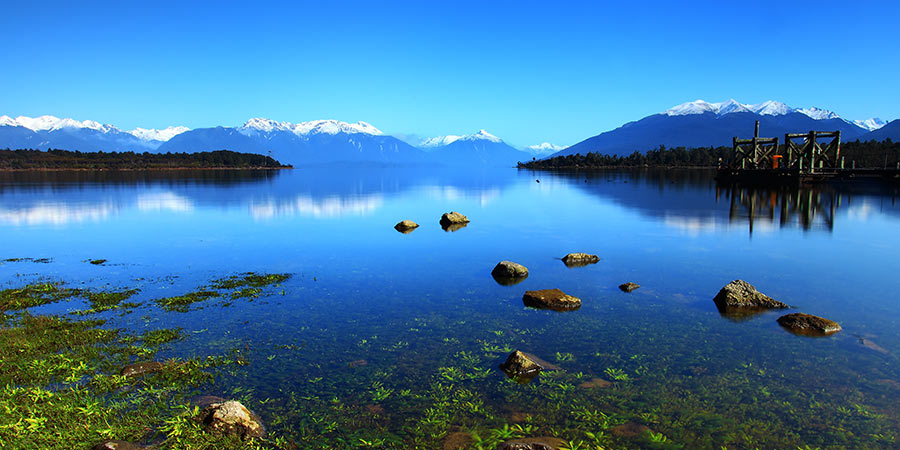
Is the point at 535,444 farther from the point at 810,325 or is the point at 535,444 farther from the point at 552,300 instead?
the point at 810,325

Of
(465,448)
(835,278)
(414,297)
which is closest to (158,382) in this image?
(465,448)

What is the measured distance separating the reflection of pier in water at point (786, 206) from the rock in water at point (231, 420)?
39.9 metres

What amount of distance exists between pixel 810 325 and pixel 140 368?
21483 millimetres

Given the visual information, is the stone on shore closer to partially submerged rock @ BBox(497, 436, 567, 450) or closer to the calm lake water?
the calm lake water

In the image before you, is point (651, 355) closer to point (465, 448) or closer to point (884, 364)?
point (884, 364)

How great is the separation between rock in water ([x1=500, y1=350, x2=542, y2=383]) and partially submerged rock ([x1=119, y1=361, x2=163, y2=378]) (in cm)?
976

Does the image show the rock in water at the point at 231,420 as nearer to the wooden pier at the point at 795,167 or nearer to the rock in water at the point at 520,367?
the rock in water at the point at 520,367

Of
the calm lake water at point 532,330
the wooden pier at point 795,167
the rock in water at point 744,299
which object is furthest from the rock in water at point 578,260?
the wooden pier at point 795,167

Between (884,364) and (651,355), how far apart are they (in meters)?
6.46

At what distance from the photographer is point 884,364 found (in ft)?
44.0

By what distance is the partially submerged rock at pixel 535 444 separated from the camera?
370 inches

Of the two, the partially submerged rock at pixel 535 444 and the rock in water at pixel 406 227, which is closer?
the partially submerged rock at pixel 535 444

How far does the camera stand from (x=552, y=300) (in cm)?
1877

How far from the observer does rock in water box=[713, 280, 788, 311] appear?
60.8ft
